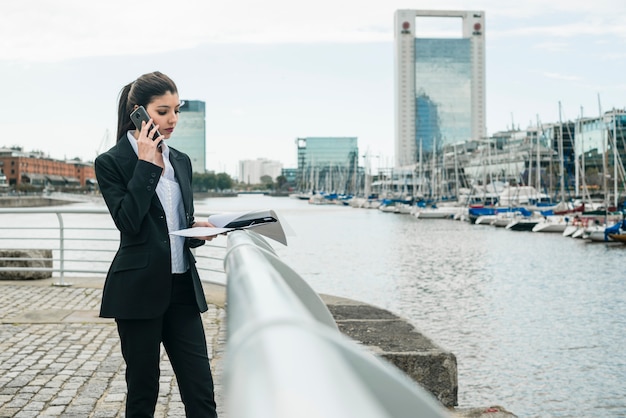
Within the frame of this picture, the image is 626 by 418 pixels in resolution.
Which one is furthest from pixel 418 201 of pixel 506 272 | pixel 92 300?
pixel 92 300

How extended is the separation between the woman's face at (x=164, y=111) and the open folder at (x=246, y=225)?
1.57ft

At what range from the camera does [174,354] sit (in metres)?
3.57

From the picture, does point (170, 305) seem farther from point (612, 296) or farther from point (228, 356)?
point (612, 296)

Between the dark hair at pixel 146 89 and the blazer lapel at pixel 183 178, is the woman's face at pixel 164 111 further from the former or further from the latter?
the blazer lapel at pixel 183 178

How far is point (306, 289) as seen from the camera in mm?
1794

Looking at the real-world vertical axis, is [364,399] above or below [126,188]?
below

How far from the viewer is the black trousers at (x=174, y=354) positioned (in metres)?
3.44

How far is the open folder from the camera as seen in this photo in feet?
10.3

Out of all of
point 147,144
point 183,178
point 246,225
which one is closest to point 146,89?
point 147,144

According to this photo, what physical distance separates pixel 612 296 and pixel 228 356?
23838 millimetres

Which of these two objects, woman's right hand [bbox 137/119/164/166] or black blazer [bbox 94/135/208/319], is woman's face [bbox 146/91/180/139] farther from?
black blazer [bbox 94/135/208/319]

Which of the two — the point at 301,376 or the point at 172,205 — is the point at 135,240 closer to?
the point at 172,205

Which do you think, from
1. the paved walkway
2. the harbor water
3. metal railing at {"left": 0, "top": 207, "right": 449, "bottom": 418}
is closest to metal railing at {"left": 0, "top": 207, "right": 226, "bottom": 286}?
the paved walkway

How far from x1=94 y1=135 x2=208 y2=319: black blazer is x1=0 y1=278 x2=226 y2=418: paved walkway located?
0.34 metres
